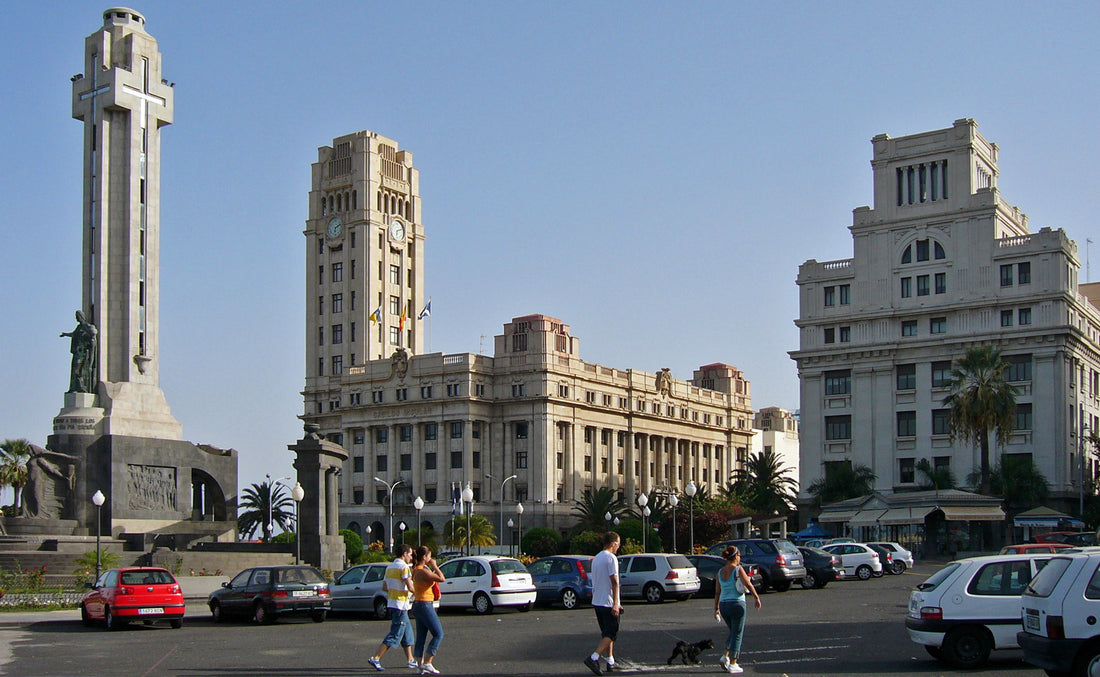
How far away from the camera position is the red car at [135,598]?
1014 inches

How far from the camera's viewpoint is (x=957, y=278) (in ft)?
266

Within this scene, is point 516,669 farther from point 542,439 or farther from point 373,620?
point 542,439

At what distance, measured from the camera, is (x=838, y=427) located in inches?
3354

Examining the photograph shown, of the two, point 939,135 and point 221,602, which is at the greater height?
point 939,135

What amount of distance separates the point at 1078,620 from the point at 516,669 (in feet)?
25.4

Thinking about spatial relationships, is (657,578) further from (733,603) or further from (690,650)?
(733,603)

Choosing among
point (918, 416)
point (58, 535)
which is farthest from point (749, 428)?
point (58, 535)

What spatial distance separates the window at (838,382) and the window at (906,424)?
410 cm

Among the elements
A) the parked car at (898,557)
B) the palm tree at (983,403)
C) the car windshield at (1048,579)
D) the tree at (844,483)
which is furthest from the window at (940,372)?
the car windshield at (1048,579)

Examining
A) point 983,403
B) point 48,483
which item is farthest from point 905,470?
Answer: point 48,483

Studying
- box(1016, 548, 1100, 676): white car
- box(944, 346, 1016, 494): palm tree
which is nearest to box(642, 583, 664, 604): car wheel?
box(1016, 548, 1100, 676): white car

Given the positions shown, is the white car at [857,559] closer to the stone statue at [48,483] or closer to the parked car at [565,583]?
the parked car at [565,583]

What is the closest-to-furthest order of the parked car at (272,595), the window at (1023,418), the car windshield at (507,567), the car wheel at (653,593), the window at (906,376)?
the parked car at (272,595) < the car windshield at (507,567) < the car wheel at (653,593) < the window at (1023,418) < the window at (906,376)

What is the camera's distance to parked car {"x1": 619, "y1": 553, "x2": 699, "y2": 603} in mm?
33844
